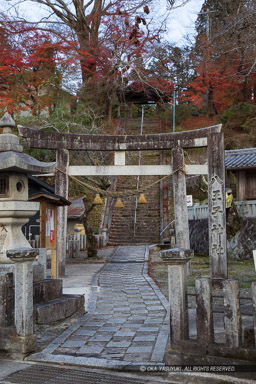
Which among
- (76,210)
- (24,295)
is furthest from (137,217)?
(24,295)

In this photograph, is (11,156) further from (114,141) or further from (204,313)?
(114,141)

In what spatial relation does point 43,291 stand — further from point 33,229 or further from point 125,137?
point 33,229

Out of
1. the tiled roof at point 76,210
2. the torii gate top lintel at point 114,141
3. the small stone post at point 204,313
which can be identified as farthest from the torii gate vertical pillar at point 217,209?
the tiled roof at point 76,210

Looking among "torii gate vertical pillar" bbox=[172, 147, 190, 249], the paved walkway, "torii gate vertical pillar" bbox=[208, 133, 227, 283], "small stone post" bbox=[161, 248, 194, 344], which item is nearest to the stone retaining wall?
"torii gate vertical pillar" bbox=[172, 147, 190, 249]

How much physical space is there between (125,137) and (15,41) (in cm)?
1206

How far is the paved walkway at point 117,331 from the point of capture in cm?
501

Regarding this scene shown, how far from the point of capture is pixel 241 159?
17.9 meters

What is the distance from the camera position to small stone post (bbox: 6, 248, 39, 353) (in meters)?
5.36

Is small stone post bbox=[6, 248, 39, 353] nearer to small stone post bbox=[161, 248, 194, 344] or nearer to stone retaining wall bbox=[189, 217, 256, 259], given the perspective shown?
small stone post bbox=[161, 248, 194, 344]

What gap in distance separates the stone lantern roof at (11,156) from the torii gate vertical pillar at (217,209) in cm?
566

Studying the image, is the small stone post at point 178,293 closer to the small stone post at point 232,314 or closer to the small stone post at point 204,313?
the small stone post at point 204,313

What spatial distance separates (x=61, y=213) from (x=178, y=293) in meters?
8.19

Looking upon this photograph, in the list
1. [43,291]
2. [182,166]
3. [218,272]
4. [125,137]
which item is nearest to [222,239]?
[218,272]

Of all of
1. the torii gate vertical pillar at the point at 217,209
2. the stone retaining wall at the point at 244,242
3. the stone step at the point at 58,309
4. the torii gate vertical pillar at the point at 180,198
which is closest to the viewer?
the stone step at the point at 58,309
